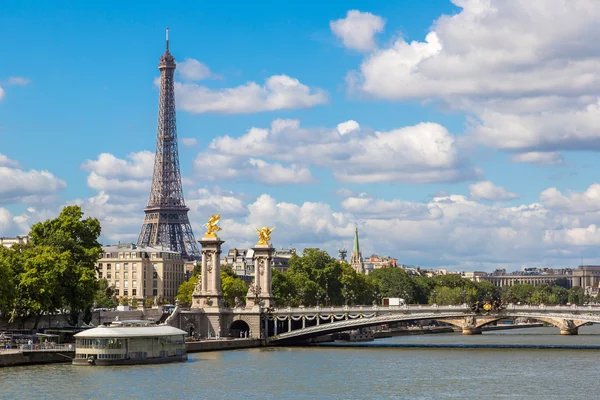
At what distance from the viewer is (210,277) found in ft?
276

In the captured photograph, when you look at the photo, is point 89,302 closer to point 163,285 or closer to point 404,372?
point 404,372

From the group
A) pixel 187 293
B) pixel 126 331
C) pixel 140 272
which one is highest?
pixel 140 272

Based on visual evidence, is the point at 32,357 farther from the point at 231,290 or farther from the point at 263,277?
the point at 231,290

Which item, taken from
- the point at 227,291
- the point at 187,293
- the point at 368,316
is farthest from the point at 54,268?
the point at 187,293

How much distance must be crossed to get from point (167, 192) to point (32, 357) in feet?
284

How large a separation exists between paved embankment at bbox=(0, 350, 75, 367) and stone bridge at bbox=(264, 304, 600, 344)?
69.7ft

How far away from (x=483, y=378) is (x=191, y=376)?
1327 cm

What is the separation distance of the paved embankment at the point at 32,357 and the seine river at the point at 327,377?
2.61 feet

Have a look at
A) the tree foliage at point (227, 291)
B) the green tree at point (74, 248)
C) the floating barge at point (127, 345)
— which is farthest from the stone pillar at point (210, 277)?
the floating barge at point (127, 345)

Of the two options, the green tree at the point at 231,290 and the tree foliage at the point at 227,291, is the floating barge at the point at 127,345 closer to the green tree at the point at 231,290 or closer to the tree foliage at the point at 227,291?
the green tree at the point at 231,290

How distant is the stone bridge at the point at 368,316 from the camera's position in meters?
75.1

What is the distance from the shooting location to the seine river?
167 ft

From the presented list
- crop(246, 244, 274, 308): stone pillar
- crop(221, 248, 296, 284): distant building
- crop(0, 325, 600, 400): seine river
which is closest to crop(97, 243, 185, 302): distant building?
crop(221, 248, 296, 284): distant building

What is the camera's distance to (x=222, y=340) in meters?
77.8
